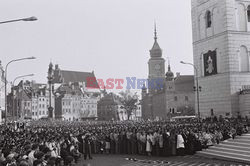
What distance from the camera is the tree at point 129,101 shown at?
4653 inches

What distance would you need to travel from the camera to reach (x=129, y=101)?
118m

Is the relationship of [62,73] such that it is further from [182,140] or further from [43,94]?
[182,140]

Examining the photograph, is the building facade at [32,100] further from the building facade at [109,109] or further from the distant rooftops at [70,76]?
the building facade at [109,109]

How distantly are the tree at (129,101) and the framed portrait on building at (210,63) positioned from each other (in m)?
70.8

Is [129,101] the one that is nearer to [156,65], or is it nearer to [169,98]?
[156,65]

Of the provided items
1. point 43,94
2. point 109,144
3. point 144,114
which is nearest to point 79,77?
point 43,94

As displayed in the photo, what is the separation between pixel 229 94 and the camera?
43.9 m

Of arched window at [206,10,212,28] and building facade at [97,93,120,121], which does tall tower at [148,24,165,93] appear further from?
arched window at [206,10,212,28]

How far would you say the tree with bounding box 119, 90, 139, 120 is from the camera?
118m

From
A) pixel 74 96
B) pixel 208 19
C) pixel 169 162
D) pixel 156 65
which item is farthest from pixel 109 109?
pixel 169 162

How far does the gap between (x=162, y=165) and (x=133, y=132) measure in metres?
7.08

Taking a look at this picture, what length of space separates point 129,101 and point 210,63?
237 ft

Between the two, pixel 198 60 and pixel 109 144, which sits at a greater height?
pixel 198 60

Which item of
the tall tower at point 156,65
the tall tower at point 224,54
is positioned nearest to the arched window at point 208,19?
the tall tower at point 224,54
